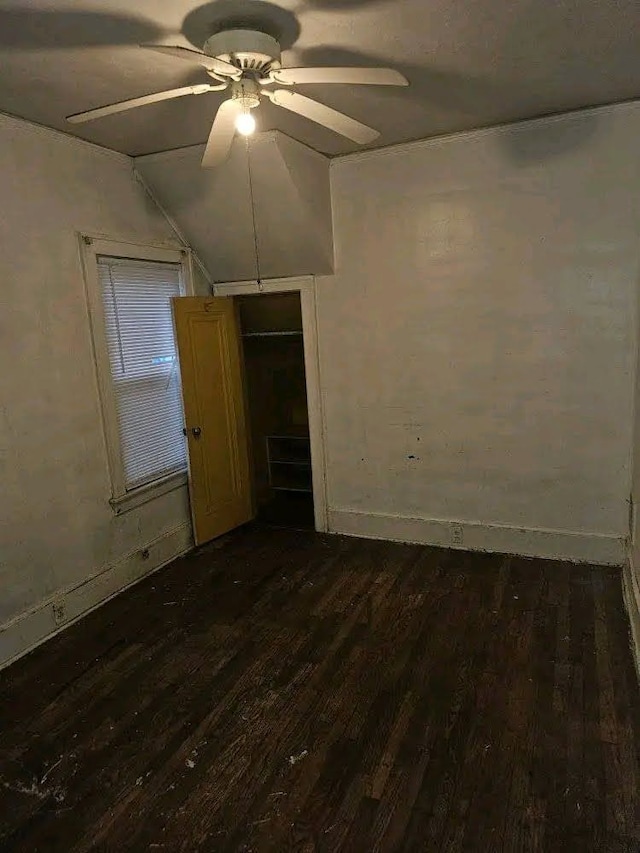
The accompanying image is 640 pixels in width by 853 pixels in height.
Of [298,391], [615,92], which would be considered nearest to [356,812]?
[615,92]

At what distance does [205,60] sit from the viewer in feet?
6.31

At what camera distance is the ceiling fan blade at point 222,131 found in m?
2.13

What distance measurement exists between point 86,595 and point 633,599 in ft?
10.1

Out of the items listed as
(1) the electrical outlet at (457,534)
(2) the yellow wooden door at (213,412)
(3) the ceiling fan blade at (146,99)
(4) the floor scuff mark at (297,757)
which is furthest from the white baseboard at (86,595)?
(3) the ceiling fan blade at (146,99)

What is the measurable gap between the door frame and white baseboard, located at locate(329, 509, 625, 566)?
0.18 meters

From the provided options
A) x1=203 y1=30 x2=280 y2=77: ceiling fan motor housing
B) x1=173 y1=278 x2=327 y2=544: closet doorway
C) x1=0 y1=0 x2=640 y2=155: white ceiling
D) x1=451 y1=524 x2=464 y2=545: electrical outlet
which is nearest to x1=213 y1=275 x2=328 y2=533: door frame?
x1=173 y1=278 x2=327 y2=544: closet doorway

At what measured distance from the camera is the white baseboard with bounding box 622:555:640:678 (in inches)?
104

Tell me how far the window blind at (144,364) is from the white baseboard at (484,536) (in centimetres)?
143

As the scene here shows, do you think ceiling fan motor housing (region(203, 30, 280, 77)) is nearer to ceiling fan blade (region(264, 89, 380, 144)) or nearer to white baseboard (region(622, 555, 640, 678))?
ceiling fan blade (region(264, 89, 380, 144))

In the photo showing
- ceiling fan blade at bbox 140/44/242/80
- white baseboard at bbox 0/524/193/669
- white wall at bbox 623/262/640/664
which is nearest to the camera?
ceiling fan blade at bbox 140/44/242/80

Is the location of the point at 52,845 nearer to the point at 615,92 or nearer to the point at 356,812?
the point at 356,812

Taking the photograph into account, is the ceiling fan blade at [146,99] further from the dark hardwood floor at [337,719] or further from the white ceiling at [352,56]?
the dark hardwood floor at [337,719]

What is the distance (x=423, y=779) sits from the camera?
6.68ft

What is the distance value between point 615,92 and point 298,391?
3417mm
